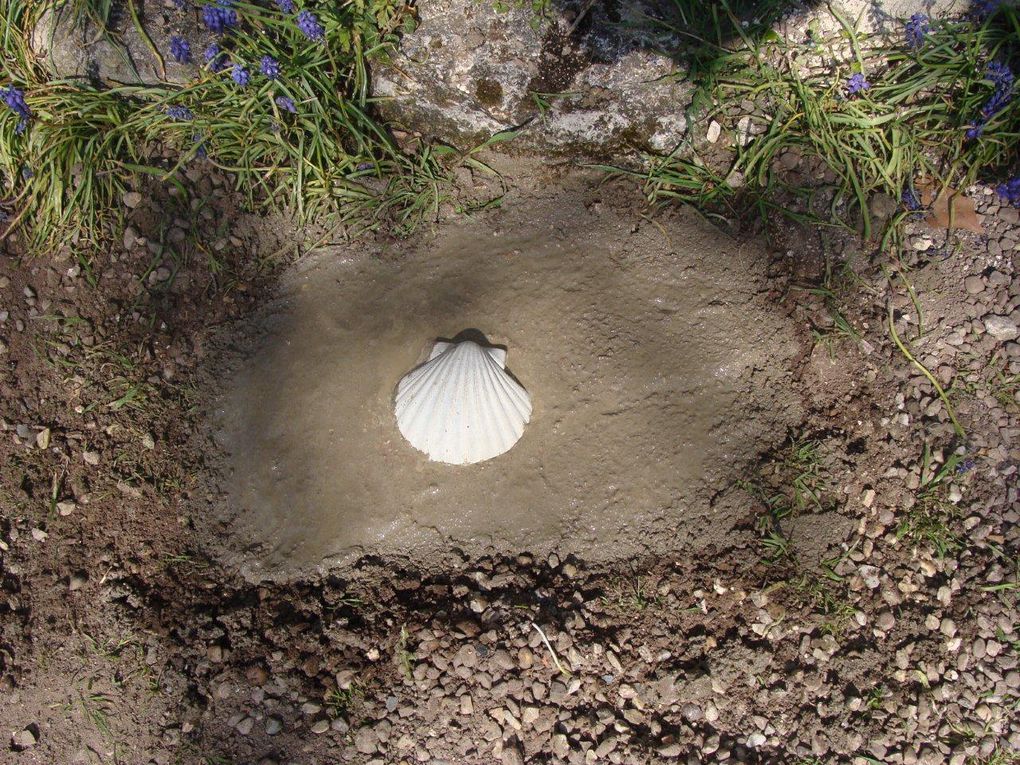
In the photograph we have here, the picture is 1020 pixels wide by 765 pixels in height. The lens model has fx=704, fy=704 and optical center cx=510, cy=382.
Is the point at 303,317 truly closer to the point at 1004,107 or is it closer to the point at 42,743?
the point at 42,743

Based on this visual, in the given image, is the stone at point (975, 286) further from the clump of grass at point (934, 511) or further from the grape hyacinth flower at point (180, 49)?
the grape hyacinth flower at point (180, 49)

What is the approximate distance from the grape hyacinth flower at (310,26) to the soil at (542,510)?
77 cm

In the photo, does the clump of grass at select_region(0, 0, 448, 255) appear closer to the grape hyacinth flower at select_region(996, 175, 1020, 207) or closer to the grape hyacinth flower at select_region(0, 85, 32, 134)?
the grape hyacinth flower at select_region(0, 85, 32, 134)

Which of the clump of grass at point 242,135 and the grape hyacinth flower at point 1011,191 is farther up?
the grape hyacinth flower at point 1011,191

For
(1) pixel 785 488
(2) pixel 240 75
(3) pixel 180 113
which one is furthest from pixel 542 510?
(3) pixel 180 113

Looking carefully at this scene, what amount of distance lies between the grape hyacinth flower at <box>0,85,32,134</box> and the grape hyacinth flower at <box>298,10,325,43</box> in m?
1.20

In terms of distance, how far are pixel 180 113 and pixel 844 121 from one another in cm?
276

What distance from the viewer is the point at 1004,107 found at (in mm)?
2832

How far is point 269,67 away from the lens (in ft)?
9.18

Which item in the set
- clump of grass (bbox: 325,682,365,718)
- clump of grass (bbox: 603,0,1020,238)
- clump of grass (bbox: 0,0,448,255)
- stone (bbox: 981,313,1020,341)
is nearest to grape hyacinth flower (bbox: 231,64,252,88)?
clump of grass (bbox: 0,0,448,255)

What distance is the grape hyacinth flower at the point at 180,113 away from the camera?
2.93 metres

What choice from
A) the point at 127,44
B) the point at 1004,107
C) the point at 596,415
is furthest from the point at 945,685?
the point at 127,44

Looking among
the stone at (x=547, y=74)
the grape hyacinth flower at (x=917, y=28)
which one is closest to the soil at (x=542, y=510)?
the stone at (x=547, y=74)

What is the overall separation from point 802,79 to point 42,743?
383cm
